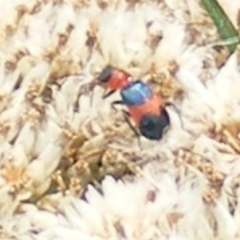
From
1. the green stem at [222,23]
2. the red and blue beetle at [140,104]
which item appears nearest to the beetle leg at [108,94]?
the red and blue beetle at [140,104]

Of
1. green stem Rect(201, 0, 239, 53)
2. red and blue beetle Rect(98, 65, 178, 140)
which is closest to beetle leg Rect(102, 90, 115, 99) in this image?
red and blue beetle Rect(98, 65, 178, 140)

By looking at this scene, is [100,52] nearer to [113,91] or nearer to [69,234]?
[113,91]

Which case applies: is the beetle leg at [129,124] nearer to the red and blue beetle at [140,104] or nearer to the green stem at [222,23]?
the red and blue beetle at [140,104]

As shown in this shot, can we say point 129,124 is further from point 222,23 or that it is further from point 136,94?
point 222,23

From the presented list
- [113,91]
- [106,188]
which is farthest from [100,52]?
[106,188]

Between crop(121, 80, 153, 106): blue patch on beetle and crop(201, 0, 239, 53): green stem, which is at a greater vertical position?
Result: crop(121, 80, 153, 106): blue patch on beetle

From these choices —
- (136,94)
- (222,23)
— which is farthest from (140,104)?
(222,23)

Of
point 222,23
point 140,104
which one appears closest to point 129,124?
point 140,104

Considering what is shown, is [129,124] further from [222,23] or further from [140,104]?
[222,23]

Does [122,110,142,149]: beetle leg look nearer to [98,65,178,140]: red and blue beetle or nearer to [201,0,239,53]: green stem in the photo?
[98,65,178,140]: red and blue beetle
